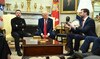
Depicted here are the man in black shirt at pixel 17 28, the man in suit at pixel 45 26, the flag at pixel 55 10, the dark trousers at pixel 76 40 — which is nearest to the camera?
the dark trousers at pixel 76 40

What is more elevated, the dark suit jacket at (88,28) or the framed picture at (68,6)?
the framed picture at (68,6)

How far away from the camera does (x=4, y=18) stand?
22.7 feet

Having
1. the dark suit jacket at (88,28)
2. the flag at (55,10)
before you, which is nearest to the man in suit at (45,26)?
the dark suit jacket at (88,28)

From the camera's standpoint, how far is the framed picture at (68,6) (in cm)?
928

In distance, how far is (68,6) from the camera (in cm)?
933

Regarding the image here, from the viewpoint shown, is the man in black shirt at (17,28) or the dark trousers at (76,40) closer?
the dark trousers at (76,40)

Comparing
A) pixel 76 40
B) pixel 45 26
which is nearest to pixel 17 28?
pixel 45 26

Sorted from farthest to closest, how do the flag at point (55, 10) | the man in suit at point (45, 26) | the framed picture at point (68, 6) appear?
the framed picture at point (68, 6)
the flag at point (55, 10)
the man in suit at point (45, 26)

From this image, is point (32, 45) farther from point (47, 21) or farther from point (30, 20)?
point (30, 20)

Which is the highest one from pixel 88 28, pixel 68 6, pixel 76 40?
pixel 68 6

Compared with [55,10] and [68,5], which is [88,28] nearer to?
[55,10]

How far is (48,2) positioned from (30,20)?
1.10m

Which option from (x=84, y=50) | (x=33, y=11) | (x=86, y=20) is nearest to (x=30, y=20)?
(x=33, y=11)

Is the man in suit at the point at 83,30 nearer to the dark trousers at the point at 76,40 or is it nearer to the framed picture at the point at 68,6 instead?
the dark trousers at the point at 76,40
